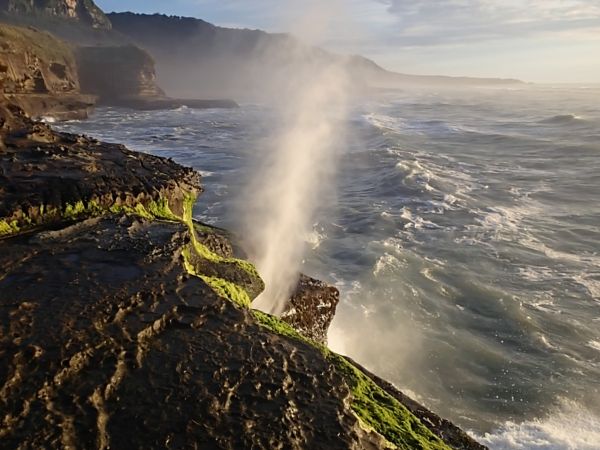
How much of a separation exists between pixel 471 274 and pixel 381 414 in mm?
7622

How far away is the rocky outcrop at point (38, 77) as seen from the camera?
31.0m

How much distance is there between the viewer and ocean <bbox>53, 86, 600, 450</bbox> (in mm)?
6574

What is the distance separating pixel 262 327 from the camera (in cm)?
334

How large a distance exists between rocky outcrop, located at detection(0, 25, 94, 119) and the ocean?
14.5 metres

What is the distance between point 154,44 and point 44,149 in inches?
4804

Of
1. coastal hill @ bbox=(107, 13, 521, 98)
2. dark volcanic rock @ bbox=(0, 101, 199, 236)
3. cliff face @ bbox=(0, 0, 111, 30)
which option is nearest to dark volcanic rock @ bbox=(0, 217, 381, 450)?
dark volcanic rock @ bbox=(0, 101, 199, 236)

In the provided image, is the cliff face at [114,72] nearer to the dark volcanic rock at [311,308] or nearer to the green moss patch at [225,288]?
the dark volcanic rock at [311,308]

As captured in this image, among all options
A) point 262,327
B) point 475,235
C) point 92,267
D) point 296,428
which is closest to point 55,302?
point 92,267

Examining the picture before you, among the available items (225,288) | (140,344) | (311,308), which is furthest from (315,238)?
(140,344)

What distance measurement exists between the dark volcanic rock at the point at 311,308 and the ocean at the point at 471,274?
1133mm

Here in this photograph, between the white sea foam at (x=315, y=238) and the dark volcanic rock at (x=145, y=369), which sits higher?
the dark volcanic rock at (x=145, y=369)

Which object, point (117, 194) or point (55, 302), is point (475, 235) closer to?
point (117, 194)

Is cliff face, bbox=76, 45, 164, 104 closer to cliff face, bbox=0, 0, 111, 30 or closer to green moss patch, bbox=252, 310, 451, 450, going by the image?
cliff face, bbox=0, 0, 111, 30

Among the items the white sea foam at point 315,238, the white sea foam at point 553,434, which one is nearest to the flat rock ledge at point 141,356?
the white sea foam at point 553,434
